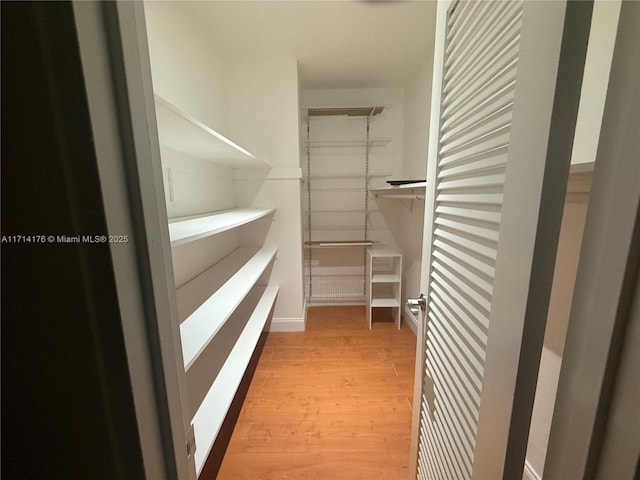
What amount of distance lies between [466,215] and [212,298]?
1.18 meters

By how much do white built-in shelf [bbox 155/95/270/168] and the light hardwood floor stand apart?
62.3 inches

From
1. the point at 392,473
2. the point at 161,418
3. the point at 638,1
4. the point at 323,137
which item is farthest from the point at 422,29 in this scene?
the point at 392,473

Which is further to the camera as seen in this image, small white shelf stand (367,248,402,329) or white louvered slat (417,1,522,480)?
small white shelf stand (367,248,402,329)

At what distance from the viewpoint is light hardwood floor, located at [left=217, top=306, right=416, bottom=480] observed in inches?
52.2

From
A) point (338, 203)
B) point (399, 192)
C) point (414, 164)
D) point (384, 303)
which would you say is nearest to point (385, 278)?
point (384, 303)

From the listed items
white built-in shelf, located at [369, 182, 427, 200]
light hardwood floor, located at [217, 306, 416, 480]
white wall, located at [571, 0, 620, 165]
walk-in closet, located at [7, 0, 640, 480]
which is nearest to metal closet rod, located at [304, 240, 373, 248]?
white built-in shelf, located at [369, 182, 427, 200]

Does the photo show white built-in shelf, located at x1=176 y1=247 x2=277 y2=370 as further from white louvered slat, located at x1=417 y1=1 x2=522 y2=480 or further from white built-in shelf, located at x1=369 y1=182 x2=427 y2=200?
white built-in shelf, located at x1=369 y1=182 x2=427 y2=200

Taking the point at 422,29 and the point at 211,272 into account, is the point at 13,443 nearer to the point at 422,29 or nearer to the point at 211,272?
the point at 211,272

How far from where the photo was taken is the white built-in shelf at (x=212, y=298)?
0.94 meters

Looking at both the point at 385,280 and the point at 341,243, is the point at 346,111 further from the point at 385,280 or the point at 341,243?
the point at 385,280

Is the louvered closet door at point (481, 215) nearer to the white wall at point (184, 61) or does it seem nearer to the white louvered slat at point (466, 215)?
the white louvered slat at point (466, 215)

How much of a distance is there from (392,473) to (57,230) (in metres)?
1.65

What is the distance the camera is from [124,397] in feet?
1.25

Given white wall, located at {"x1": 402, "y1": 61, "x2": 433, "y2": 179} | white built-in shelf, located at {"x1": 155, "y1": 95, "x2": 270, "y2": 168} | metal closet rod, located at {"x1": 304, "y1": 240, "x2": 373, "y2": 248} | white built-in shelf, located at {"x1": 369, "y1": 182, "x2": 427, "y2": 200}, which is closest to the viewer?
white built-in shelf, located at {"x1": 155, "y1": 95, "x2": 270, "y2": 168}
